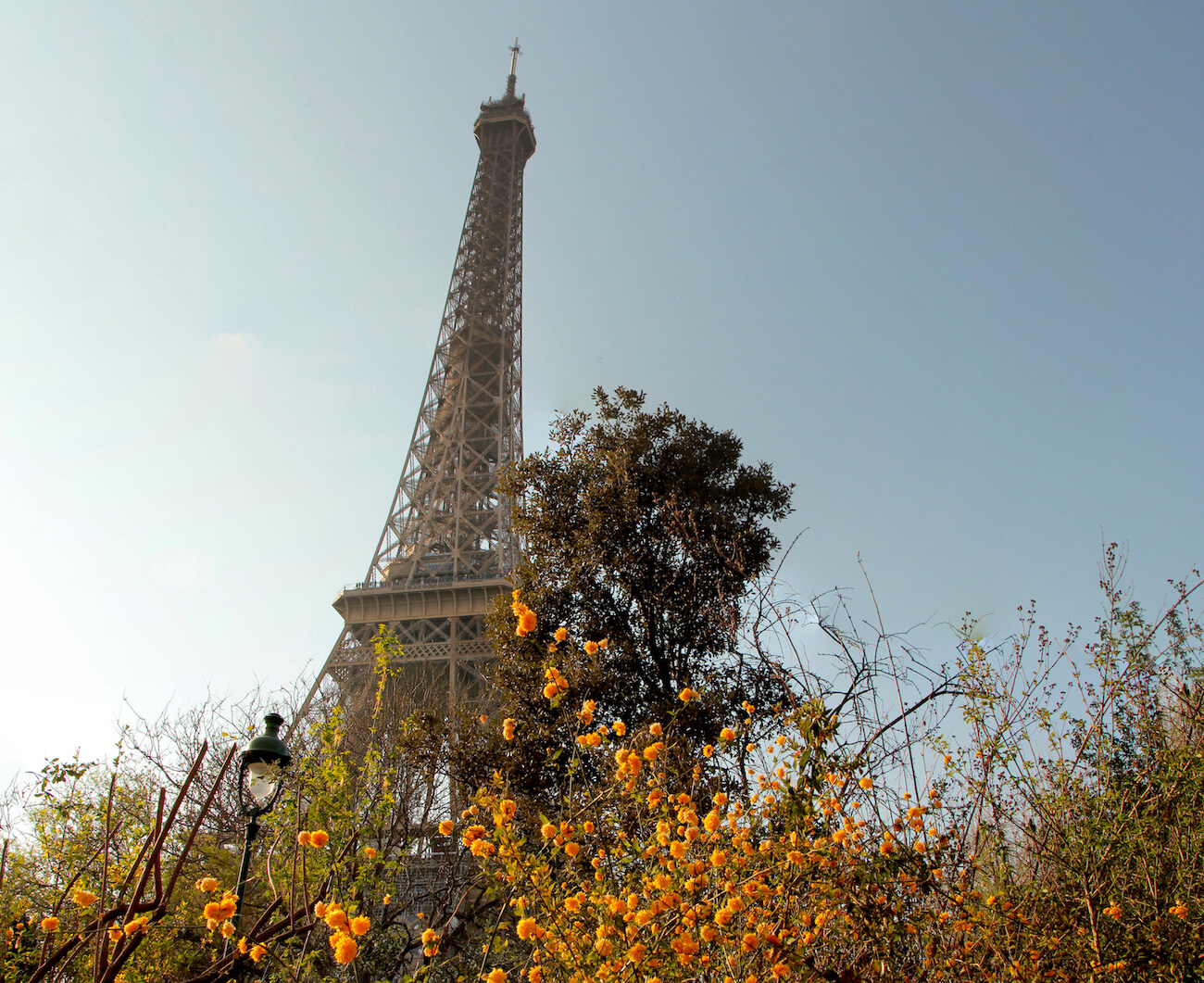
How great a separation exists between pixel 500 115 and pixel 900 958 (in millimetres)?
48454

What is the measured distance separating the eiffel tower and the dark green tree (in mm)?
8054

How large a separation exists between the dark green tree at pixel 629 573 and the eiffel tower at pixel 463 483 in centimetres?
805

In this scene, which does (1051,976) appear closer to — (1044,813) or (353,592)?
(1044,813)

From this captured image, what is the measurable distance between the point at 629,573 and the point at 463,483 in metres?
24.4

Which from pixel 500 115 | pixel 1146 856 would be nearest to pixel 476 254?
pixel 500 115

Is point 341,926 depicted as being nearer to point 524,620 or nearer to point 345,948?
point 345,948

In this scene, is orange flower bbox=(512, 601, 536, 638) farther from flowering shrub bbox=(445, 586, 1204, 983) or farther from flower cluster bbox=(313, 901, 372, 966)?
flower cluster bbox=(313, 901, 372, 966)

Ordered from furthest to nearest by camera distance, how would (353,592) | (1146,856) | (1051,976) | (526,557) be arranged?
(353,592)
(526,557)
(1146,856)
(1051,976)

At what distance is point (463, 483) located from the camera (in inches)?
1312

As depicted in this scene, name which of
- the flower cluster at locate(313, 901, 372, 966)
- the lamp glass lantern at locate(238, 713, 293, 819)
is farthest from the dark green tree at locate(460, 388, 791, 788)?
the flower cluster at locate(313, 901, 372, 966)

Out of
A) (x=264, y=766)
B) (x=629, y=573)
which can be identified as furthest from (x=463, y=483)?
(x=264, y=766)

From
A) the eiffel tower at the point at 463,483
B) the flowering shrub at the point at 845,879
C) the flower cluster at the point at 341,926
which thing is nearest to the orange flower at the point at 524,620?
the flowering shrub at the point at 845,879

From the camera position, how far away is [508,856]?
2.89 metres

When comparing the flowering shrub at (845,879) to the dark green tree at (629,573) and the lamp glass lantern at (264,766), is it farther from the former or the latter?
the dark green tree at (629,573)
